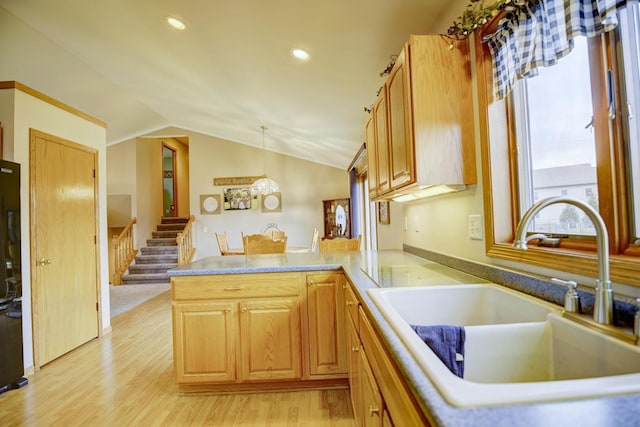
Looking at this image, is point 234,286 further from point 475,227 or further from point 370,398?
point 475,227

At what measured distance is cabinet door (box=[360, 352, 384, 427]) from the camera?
100cm

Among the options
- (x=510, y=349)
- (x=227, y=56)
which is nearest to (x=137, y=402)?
(x=510, y=349)

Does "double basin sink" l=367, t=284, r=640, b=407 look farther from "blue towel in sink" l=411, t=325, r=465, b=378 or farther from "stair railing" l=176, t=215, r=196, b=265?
"stair railing" l=176, t=215, r=196, b=265

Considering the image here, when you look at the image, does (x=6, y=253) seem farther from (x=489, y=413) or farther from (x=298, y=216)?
(x=298, y=216)

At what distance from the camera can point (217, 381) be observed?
2.13m

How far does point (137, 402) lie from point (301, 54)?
9.23 feet

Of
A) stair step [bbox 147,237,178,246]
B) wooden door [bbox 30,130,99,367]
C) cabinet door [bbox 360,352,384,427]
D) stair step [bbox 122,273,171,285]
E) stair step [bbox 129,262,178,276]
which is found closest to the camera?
cabinet door [bbox 360,352,384,427]

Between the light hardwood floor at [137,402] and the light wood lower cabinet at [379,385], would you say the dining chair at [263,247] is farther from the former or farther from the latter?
the light wood lower cabinet at [379,385]

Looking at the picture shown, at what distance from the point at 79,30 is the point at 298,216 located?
5.06 meters

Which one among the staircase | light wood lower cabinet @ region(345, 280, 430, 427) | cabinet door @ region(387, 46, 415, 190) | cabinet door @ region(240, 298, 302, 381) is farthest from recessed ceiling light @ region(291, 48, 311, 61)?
the staircase

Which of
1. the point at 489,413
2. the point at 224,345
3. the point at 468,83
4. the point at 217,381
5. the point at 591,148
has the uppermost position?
the point at 468,83

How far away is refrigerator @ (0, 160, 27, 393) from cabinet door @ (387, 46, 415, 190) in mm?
2680

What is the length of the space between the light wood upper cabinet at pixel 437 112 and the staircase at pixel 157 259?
6.31 metres

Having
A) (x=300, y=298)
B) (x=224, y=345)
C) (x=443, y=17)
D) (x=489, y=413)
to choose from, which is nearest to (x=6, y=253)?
(x=224, y=345)
